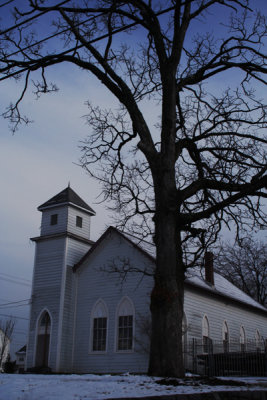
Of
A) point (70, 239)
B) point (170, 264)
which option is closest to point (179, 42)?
point (170, 264)

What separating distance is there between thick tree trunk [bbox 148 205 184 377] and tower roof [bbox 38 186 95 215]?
1692 cm

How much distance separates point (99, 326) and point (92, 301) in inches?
55.8

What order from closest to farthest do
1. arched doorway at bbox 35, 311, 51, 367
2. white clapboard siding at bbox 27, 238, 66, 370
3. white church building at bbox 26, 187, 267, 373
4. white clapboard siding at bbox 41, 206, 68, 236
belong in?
white church building at bbox 26, 187, 267, 373
arched doorway at bbox 35, 311, 51, 367
white clapboard siding at bbox 27, 238, 66, 370
white clapboard siding at bbox 41, 206, 68, 236

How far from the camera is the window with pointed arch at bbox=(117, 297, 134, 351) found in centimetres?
2381

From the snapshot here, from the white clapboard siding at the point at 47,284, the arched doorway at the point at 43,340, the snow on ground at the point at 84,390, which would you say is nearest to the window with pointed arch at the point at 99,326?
the white clapboard siding at the point at 47,284

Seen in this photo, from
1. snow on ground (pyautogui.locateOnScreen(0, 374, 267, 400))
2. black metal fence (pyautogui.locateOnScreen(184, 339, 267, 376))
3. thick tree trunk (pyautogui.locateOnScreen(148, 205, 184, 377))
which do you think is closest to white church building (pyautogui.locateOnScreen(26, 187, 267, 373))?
black metal fence (pyautogui.locateOnScreen(184, 339, 267, 376))

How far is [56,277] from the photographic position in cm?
2677

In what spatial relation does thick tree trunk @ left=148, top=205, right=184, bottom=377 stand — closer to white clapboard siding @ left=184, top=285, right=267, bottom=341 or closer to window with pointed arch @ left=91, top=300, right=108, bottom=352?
white clapboard siding @ left=184, top=285, right=267, bottom=341

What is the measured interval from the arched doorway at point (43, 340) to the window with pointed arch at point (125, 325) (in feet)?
A: 14.1

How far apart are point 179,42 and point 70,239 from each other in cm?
1591

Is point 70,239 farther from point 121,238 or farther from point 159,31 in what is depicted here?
point 159,31

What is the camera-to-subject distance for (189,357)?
75.9ft

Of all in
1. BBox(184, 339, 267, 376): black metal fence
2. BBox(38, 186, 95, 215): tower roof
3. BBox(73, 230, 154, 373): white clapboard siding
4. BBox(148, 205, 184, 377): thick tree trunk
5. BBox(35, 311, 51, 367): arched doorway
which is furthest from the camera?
BBox(38, 186, 95, 215): tower roof

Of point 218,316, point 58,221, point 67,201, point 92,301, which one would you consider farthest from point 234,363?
point 67,201
